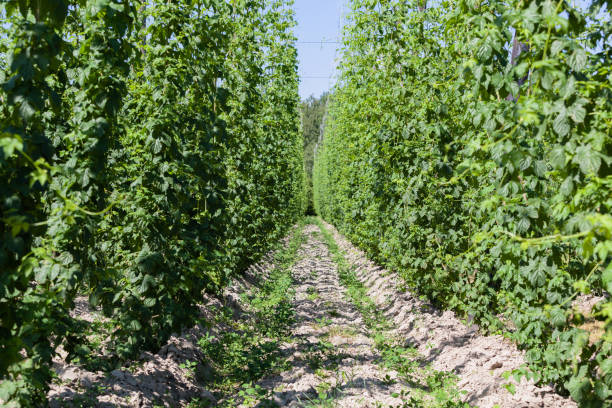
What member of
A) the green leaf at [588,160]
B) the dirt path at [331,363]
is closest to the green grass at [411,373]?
the dirt path at [331,363]

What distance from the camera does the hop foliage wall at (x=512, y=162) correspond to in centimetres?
234

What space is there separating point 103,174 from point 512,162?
9.84 feet

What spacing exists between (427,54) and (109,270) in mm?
5240

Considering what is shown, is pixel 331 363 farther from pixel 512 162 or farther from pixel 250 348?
pixel 512 162

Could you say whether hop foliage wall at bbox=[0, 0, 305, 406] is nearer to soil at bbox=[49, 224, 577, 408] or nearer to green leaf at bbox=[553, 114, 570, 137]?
soil at bbox=[49, 224, 577, 408]

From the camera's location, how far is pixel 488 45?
289 centimetres

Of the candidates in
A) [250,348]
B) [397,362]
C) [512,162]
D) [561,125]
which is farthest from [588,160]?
[250,348]

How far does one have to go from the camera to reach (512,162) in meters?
2.64

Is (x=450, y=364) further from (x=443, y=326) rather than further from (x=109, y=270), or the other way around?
(x=109, y=270)

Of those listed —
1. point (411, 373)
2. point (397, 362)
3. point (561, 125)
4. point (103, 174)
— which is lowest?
point (411, 373)

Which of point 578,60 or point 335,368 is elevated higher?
point 578,60

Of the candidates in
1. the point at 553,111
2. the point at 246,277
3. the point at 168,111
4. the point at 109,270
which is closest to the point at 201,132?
the point at 168,111

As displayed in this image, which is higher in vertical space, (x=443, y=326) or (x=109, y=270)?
(x=109, y=270)

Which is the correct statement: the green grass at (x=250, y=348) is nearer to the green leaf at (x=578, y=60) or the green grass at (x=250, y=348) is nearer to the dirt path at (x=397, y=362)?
the dirt path at (x=397, y=362)
